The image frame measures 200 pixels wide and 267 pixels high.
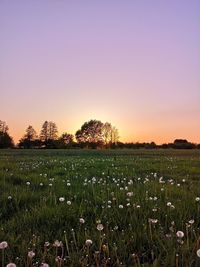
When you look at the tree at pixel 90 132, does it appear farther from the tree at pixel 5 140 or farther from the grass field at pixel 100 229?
the grass field at pixel 100 229

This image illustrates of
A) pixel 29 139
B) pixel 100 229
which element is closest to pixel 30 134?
pixel 29 139

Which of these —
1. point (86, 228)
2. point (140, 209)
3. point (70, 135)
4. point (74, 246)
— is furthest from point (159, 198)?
point (70, 135)

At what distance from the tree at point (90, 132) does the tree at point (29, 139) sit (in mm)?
18038

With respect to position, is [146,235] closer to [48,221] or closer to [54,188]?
[48,221]

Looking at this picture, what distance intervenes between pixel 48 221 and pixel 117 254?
1.65 m

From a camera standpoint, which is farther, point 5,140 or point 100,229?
point 5,140

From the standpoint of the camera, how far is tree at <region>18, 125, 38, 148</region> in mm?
154225

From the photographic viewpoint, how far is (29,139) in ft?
527

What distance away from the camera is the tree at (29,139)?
506ft

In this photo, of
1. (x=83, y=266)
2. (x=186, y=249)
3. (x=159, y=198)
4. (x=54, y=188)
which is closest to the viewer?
(x=83, y=266)

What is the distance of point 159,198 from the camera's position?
716 centimetres

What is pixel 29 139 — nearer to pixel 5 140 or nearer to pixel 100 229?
pixel 5 140

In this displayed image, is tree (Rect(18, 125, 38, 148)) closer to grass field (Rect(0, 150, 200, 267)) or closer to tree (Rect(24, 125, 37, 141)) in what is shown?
tree (Rect(24, 125, 37, 141))

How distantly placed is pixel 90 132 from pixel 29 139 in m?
25.1
